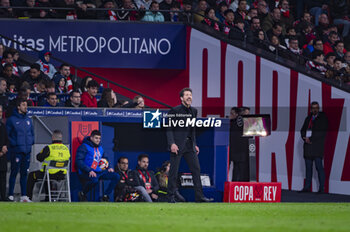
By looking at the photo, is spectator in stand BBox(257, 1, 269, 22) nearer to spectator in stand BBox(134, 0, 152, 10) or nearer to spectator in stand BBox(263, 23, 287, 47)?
spectator in stand BBox(263, 23, 287, 47)

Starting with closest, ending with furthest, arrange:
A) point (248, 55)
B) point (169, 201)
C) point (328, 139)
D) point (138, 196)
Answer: point (169, 201) < point (138, 196) < point (328, 139) < point (248, 55)

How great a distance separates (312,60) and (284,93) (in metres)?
1.32

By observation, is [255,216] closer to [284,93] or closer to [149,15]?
[284,93]

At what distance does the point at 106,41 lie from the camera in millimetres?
23562

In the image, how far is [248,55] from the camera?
2277cm

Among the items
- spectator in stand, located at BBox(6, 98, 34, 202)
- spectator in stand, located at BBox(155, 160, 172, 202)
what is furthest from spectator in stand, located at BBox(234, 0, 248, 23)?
spectator in stand, located at BBox(6, 98, 34, 202)

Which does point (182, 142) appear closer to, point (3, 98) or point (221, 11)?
point (3, 98)

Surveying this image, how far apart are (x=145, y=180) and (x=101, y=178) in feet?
2.84

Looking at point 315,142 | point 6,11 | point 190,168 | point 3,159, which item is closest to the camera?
point 190,168

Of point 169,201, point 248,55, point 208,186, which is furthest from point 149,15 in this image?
point 169,201

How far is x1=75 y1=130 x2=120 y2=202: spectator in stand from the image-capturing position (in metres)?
15.9

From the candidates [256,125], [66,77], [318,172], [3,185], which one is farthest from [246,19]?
[3,185]

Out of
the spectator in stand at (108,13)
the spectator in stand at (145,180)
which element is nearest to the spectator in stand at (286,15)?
the spectator in stand at (108,13)

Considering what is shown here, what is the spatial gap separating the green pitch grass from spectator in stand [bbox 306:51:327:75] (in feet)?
29.4
